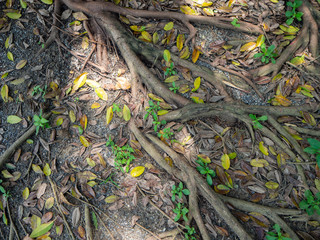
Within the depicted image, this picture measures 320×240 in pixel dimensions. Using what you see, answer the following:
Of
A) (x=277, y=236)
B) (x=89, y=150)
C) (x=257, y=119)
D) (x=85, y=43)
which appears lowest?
(x=277, y=236)

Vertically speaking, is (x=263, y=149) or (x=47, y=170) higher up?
(x=47, y=170)

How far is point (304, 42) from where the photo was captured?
290cm

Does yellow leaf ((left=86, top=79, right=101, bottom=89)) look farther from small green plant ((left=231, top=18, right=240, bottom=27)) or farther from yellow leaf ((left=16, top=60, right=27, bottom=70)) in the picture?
small green plant ((left=231, top=18, right=240, bottom=27))

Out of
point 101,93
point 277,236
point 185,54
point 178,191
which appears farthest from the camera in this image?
point 185,54

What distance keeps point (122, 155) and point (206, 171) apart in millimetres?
943

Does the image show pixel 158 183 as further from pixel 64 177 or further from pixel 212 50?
pixel 212 50

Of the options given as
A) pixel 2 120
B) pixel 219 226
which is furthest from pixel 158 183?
pixel 2 120

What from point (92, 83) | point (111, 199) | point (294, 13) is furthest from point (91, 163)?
point (294, 13)

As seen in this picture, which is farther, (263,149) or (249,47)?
(249,47)

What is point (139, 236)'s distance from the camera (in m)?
2.42

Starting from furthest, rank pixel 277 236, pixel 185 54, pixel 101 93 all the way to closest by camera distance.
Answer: pixel 185 54, pixel 101 93, pixel 277 236

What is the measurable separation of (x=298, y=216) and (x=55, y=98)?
299cm

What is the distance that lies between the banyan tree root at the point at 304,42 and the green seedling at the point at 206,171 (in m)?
1.27

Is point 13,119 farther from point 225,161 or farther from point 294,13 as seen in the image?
point 294,13
